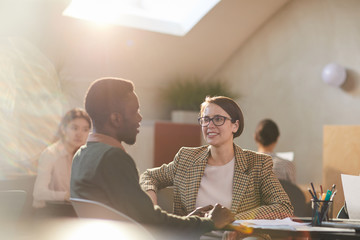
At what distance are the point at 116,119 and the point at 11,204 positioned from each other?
3.44ft

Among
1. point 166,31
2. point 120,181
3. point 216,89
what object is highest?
point 166,31

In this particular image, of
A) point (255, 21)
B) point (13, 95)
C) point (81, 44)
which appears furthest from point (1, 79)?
A: point (255, 21)

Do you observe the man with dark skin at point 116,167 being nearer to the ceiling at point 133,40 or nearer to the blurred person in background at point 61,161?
the blurred person in background at point 61,161

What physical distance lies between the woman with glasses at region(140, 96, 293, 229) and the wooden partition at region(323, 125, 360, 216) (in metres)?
2.27

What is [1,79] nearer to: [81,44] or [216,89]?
[81,44]

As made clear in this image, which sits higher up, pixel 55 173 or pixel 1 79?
pixel 1 79

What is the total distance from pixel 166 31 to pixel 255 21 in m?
1.44

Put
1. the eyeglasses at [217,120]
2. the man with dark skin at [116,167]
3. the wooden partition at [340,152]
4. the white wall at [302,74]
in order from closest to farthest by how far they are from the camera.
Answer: the man with dark skin at [116,167], the eyeglasses at [217,120], the wooden partition at [340,152], the white wall at [302,74]

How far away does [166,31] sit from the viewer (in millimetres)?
6484

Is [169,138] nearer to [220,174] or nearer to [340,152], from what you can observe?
[340,152]

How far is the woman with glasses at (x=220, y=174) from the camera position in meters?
2.54

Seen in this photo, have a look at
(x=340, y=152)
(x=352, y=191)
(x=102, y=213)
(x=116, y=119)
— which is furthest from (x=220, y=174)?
(x=340, y=152)

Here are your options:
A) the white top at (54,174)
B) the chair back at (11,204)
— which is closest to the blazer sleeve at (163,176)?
the chair back at (11,204)

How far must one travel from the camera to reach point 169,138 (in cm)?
675
